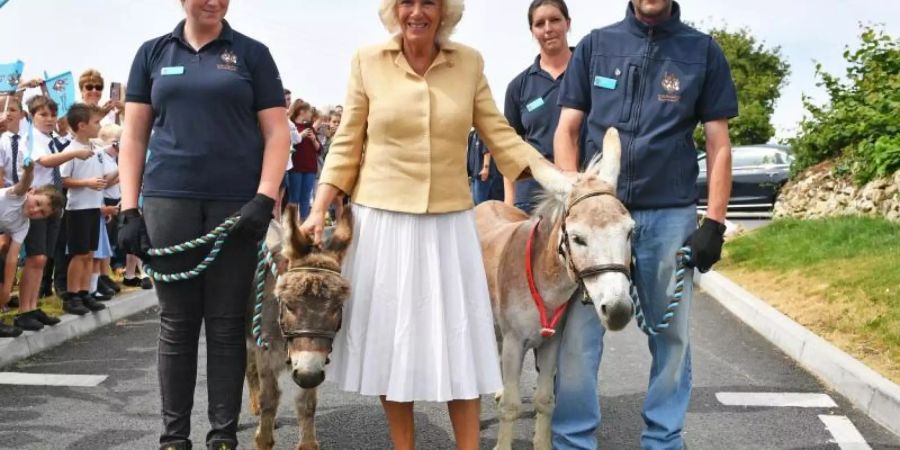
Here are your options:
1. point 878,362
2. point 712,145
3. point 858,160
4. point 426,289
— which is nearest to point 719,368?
point 878,362

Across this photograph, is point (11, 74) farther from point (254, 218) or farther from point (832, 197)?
point (832, 197)

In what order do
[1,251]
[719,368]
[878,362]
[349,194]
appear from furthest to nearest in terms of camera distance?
[1,251]
[719,368]
[878,362]
[349,194]

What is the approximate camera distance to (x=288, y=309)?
13.9 ft

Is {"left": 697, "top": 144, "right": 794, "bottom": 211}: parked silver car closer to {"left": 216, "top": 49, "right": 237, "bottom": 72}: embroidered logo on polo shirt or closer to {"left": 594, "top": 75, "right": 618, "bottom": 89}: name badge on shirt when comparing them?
{"left": 594, "top": 75, "right": 618, "bottom": 89}: name badge on shirt

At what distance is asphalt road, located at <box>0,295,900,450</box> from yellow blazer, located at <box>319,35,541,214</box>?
1929 millimetres

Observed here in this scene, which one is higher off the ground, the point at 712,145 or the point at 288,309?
the point at 712,145

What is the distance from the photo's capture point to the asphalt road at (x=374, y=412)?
18.8 ft

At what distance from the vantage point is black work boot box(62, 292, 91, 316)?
30.5 feet

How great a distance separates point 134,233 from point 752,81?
54.6 m

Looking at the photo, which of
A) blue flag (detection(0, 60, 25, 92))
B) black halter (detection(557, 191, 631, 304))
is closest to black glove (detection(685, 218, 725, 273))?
black halter (detection(557, 191, 631, 304))

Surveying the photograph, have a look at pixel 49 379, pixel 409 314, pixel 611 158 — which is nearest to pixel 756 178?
pixel 49 379

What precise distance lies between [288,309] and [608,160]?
1544mm

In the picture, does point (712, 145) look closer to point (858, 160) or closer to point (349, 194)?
point (349, 194)

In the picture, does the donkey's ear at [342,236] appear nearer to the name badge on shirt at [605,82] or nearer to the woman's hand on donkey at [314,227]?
the woman's hand on donkey at [314,227]
